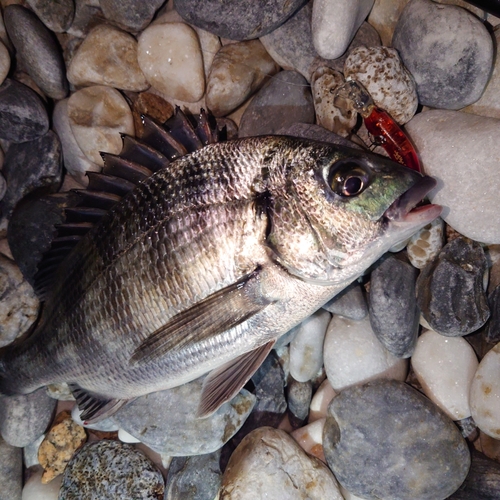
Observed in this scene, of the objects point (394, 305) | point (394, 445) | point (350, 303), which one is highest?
point (394, 305)

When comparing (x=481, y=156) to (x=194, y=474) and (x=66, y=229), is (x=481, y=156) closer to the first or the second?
(x=66, y=229)

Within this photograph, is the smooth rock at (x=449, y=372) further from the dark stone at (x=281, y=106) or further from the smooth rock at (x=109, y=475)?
the smooth rock at (x=109, y=475)

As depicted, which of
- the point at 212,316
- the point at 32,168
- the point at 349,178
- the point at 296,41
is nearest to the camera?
the point at 349,178

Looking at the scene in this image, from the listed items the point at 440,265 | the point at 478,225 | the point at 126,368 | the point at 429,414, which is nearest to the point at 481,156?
the point at 478,225

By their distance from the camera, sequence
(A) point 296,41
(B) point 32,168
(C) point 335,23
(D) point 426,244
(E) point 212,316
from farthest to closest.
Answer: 1. (B) point 32,168
2. (A) point 296,41
3. (D) point 426,244
4. (C) point 335,23
5. (E) point 212,316

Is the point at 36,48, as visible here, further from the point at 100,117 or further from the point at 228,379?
the point at 228,379

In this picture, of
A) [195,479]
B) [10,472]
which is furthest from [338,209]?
[10,472]

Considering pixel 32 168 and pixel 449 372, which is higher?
pixel 32 168
